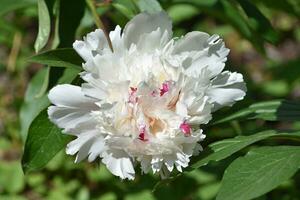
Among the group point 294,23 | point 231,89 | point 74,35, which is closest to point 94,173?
point 74,35

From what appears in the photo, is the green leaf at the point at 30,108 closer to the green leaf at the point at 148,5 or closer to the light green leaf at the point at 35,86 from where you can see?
the light green leaf at the point at 35,86

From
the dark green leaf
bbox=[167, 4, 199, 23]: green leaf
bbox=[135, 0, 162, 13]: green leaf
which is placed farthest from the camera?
bbox=[167, 4, 199, 23]: green leaf

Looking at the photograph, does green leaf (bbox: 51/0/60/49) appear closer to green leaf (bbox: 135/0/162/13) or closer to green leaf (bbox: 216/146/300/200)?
green leaf (bbox: 135/0/162/13)

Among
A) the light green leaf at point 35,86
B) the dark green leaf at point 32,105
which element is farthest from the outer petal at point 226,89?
the light green leaf at point 35,86

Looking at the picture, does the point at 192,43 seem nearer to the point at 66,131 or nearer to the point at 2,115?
the point at 66,131

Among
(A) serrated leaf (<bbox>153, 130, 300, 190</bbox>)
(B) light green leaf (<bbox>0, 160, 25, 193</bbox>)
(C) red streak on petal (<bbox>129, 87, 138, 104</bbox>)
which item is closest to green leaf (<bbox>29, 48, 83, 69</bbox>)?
(C) red streak on petal (<bbox>129, 87, 138, 104</bbox>)

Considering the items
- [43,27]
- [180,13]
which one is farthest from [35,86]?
[180,13]

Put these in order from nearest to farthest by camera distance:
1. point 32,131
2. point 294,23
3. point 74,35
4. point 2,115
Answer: point 32,131, point 74,35, point 2,115, point 294,23
